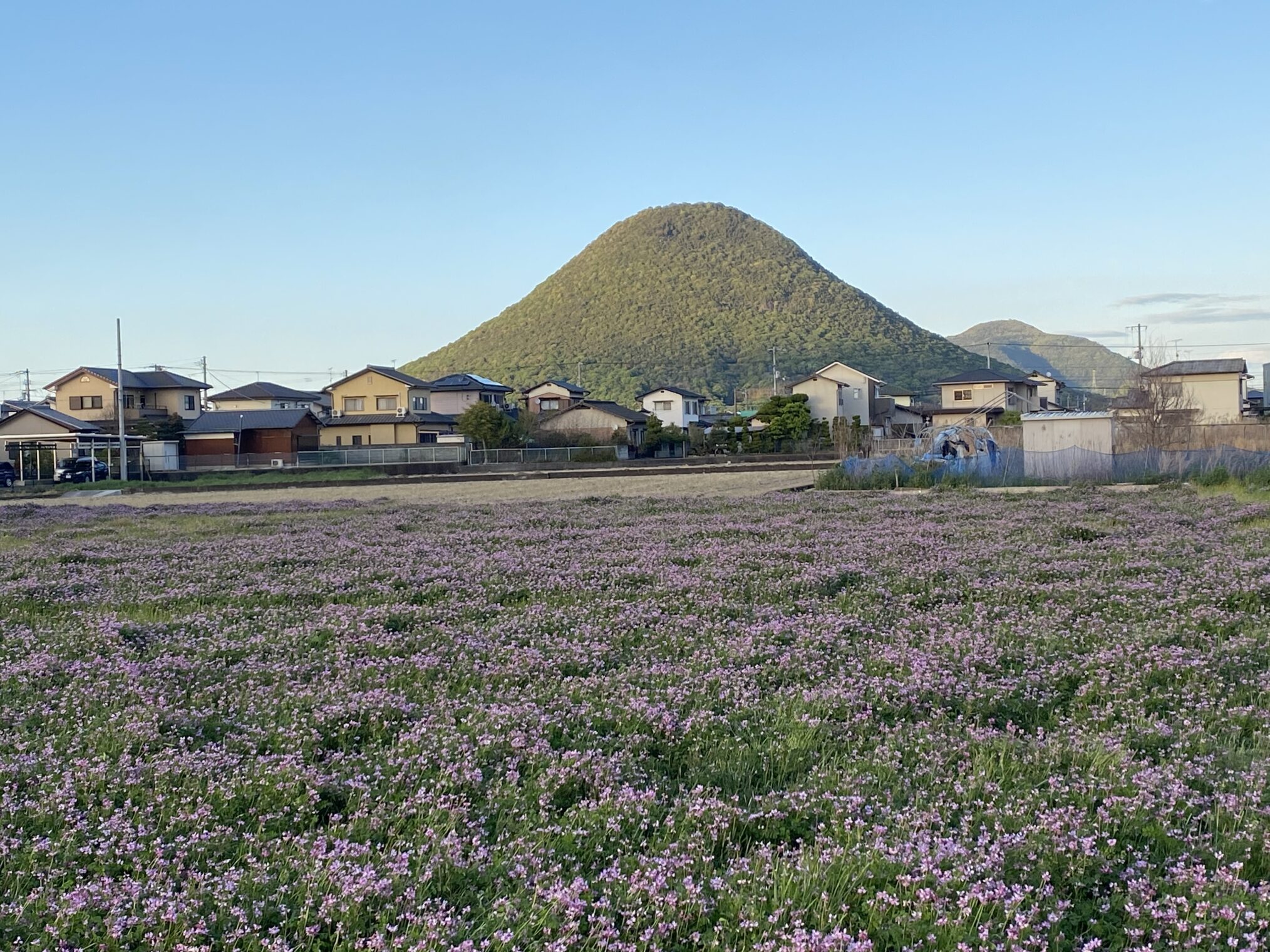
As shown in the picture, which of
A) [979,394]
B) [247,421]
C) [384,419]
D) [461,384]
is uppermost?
[461,384]

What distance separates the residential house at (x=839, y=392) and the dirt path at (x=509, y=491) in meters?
41.6

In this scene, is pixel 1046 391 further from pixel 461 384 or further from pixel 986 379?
pixel 461 384

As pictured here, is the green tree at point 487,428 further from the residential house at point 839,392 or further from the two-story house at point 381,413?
the residential house at point 839,392

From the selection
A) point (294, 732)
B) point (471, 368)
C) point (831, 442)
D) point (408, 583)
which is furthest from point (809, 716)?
point (471, 368)

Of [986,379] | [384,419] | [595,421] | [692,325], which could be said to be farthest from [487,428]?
[692,325]

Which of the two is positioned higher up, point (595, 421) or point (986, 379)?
point (986, 379)

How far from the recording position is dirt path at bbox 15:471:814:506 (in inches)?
1342

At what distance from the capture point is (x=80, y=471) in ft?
202

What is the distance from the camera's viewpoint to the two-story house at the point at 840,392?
3536 inches

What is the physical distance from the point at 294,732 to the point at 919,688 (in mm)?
4021

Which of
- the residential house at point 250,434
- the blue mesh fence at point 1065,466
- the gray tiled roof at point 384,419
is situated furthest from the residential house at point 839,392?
the blue mesh fence at point 1065,466

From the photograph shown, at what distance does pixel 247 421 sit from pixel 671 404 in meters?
37.8

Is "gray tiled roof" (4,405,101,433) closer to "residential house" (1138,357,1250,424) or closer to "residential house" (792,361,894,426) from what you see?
"residential house" (792,361,894,426)

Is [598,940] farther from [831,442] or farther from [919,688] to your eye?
[831,442]
